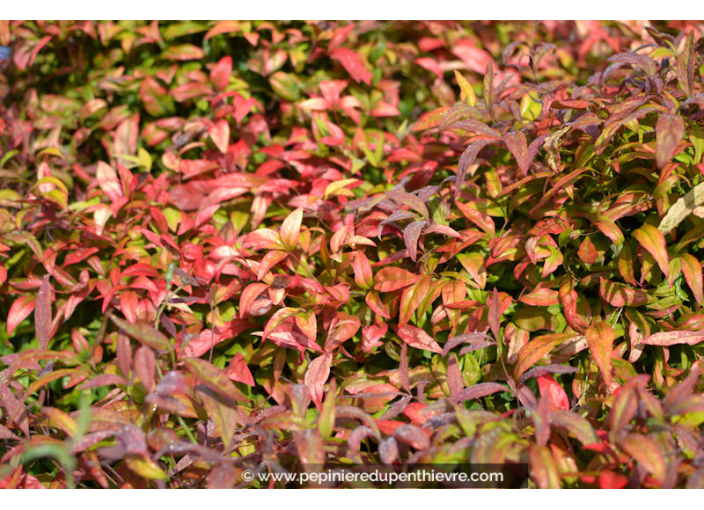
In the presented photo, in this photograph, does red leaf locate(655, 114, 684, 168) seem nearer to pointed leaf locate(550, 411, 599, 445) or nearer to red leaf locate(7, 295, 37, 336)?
pointed leaf locate(550, 411, 599, 445)

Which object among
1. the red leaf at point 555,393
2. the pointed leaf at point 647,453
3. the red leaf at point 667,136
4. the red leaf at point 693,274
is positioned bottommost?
the red leaf at point 555,393

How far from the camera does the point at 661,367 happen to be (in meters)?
1.28

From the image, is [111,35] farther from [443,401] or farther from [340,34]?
[443,401]

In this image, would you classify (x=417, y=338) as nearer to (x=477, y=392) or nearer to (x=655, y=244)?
(x=477, y=392)

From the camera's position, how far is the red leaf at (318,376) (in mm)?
1252

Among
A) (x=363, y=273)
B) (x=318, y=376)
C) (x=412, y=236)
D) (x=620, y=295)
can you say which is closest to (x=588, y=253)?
(x=620, y=295)

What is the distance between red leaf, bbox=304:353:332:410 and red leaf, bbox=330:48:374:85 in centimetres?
98

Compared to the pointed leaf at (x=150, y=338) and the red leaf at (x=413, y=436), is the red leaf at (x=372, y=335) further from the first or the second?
the pointed leaf at (x=150, y=338)

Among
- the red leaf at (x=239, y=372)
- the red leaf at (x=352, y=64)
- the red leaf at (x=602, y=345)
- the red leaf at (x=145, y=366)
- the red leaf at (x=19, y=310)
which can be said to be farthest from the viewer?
the red leaf at (x=352, y=64)

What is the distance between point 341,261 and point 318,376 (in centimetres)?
30

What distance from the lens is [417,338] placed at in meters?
1.29

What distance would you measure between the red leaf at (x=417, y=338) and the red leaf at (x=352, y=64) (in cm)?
92

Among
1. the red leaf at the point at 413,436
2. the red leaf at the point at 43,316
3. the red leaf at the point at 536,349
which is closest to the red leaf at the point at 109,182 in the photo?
the red leaf at the point at 43,316

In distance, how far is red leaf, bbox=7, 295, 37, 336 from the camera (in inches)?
59.0
